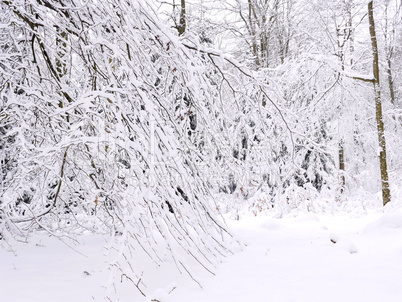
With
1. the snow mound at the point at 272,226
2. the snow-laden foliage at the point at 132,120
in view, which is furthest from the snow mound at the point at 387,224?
the snow-laden foliage at the point at 132,120

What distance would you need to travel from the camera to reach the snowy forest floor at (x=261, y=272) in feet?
7.07

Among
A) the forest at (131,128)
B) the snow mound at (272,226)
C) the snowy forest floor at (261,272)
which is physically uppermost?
the forest at (131,128)

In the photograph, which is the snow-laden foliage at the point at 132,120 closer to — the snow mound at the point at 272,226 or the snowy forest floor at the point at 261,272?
the snowy forest floor at the point at 261,272

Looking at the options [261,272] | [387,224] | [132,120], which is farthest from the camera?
[387,224]

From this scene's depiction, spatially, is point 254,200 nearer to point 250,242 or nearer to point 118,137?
point 250,242

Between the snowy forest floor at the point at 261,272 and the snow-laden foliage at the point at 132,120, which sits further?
the snowy forest floor at the point at 261,272

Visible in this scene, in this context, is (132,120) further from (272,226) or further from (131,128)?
(272,226)

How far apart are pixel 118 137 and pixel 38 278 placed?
164 cm

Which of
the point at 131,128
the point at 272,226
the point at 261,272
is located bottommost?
the point at 272,226

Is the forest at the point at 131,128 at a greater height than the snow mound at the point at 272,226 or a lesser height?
greater

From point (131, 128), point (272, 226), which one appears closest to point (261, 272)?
point (131, 128)

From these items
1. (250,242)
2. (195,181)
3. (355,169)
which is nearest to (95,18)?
(195,181)

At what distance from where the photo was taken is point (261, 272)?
8.36 ft

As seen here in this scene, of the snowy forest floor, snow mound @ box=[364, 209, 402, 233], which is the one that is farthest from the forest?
snow mound @ box=[364, 209, 402, 233]
